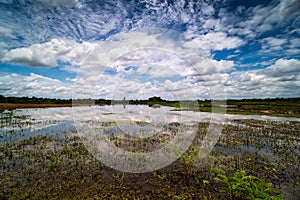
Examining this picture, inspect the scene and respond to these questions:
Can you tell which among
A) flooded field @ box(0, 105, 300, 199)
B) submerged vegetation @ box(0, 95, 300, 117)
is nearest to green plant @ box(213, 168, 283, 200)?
flooded field @ box(0, 105, 300, 199)

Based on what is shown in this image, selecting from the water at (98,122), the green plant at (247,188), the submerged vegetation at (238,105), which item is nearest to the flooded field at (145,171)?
the green plant at (247,188)

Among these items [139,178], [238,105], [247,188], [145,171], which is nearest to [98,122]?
[145,171]

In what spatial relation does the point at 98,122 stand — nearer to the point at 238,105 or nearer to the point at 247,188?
the point at 247,188

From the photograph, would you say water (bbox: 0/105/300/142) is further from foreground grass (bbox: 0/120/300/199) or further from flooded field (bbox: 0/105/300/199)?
foreground grass (bbox: 0/120/300/199)

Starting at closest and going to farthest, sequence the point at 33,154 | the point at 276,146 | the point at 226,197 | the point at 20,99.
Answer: the point at 226,197 < the point at 33,154 < the point at 276,146 < the point at 20,99

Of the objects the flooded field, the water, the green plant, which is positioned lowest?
the flooded field

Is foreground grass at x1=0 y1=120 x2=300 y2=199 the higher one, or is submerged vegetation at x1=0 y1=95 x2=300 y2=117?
submerged vegetation at x1=0 y1=95 x2=300 y2=117

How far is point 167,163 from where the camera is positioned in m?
7.71

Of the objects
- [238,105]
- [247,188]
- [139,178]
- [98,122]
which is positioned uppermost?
[238,105]

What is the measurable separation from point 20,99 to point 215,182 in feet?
307

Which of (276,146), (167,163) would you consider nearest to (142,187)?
(167,163)

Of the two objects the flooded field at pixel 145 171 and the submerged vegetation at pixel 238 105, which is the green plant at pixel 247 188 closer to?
the flooded field at pixel 145 171

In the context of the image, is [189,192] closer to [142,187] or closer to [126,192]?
[142,187]

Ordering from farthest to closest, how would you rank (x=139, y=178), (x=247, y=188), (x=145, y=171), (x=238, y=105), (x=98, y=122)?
(x=238, y=105)
(x=98, y=122)
(x=145, y=171)
(x=139, y=178)
(x=247, y=188)
